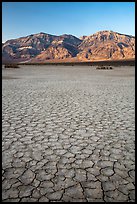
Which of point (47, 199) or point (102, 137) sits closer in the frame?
point (47, 199)

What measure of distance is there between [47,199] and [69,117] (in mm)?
3272

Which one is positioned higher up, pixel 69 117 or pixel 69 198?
pixel 69 117

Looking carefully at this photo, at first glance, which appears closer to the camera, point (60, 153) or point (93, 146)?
point (60, 153)

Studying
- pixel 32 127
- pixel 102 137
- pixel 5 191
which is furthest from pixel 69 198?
pixel 32 127

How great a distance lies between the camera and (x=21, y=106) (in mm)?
6637

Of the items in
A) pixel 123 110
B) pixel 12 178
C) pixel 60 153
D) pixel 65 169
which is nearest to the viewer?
pixel 12 178

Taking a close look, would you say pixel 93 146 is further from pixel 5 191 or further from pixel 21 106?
pixel 21 106

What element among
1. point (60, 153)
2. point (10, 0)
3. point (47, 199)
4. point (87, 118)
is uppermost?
point (10, 0)

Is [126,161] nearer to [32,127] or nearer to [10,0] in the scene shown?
[32,127]

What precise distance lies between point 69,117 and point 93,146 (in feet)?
A: 6.31

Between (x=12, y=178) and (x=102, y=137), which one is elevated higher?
(x=102, y=137)

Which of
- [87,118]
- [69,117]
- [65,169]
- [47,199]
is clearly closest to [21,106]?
[69,117]

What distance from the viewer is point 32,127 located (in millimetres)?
4547

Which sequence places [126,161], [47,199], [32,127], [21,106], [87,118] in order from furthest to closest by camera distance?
[21,106] → [87,118] → [32,127] → [126,161] → [47,199]
